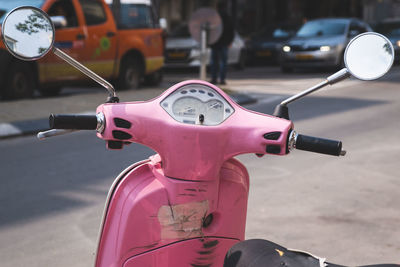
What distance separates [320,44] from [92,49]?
8720 mm

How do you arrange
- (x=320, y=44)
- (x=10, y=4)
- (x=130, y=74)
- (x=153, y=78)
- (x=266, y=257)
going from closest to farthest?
1. (x=266, y=257)
2. (x=10, y=4)
3. (x=130, y=74)
4. (x=153, y=78)
5. (x=320, y=44)

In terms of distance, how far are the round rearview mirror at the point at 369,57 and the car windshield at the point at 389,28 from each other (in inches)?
840

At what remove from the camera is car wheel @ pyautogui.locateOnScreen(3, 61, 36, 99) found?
1069 cm

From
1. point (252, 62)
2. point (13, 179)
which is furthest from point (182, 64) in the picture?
point (13, 179)

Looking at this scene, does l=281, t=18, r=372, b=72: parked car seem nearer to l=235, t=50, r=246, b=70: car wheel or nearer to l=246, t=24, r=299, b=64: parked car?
l=235, t=50, r=246, b=70: car wheel

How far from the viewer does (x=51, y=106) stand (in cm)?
1029

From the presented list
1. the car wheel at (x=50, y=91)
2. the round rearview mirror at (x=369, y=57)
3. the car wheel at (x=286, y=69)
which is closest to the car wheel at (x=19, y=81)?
the car wheel at (x=50, y=91)

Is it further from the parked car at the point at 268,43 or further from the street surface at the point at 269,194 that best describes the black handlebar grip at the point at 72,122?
the parked car at the point at 268,43

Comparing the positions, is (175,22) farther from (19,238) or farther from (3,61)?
(19,238)

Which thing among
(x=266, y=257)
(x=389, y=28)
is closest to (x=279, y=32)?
(x=389, y=28)

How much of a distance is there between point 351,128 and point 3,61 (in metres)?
5.11

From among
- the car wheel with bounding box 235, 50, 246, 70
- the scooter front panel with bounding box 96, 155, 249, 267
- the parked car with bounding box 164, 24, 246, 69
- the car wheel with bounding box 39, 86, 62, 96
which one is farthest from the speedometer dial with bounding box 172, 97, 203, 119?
the car wheel with bounding box 235, 50, 246, 70

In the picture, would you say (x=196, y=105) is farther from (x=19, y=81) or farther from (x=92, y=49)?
(x=92, y=49)

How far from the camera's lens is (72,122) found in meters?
2.16
